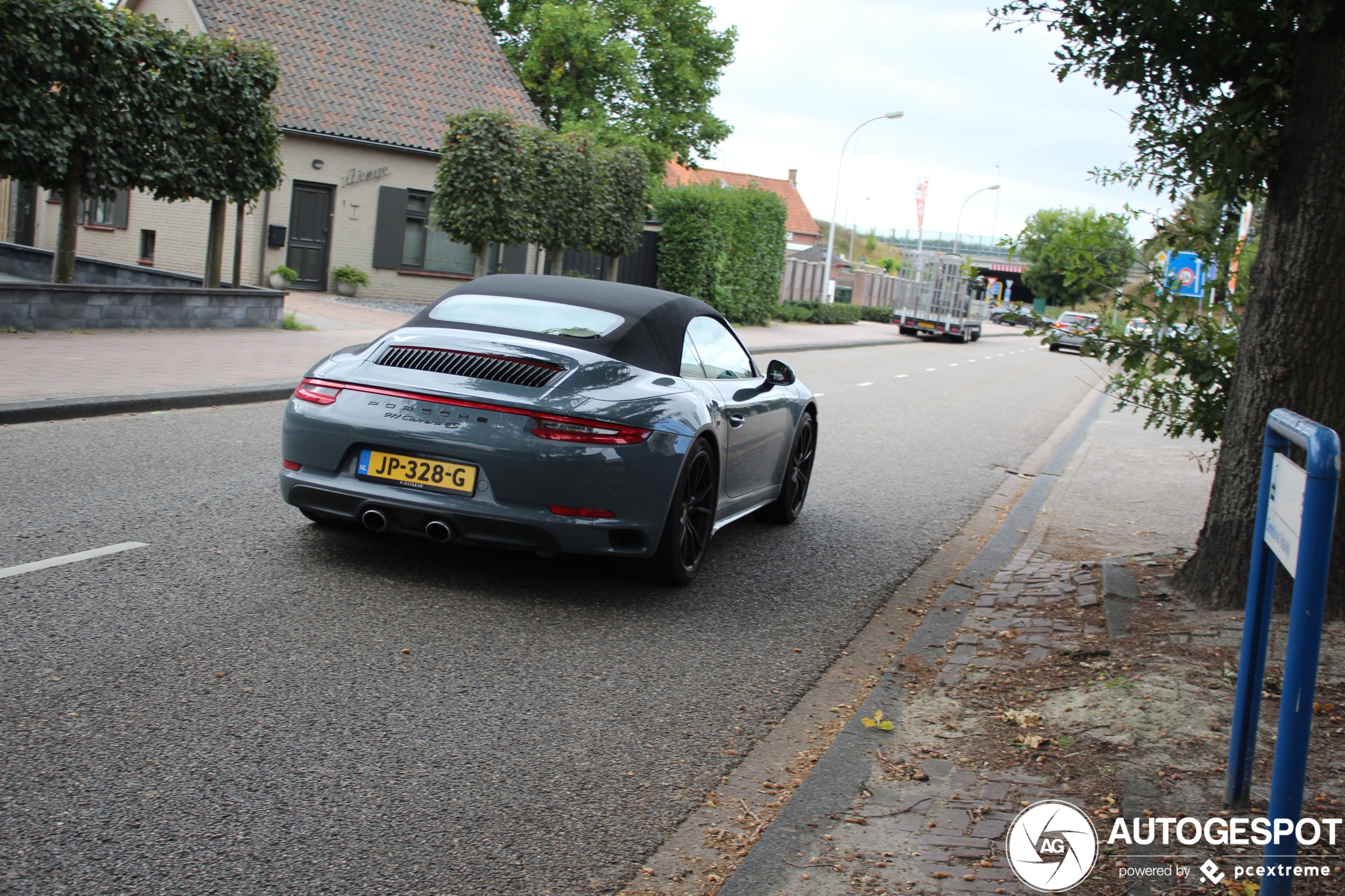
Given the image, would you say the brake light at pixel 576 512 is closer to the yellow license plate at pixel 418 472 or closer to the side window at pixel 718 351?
the yellow license plate at pixel 418 472

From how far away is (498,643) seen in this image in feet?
15.9

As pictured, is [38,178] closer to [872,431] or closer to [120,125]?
[120,125]

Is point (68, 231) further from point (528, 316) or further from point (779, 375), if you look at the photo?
point (779, 375)

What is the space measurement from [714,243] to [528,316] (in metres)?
27.0

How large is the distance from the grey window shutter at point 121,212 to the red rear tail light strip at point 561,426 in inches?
1049

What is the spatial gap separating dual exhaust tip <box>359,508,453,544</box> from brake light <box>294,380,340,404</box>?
0.56 metres

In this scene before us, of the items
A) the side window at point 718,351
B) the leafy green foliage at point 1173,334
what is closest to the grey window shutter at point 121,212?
the side window at point 718,351

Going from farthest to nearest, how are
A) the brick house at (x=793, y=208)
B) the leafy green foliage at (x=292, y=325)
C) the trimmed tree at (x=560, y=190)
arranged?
the brick house at (x=793, y=208) < the trimmed tree at (x=560, y=190) < the leafy green foliage at (x=292, y=325)

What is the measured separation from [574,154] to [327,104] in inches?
231

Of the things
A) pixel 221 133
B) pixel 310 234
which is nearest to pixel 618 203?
pixel 310 234

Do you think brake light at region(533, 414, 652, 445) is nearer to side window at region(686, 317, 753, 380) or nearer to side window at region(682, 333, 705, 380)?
side window at region(682, 333, 705, 380)

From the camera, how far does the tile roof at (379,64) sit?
2719 centimetres

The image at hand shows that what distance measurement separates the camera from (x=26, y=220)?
3206 centimetres

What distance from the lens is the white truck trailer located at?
4306 cm
